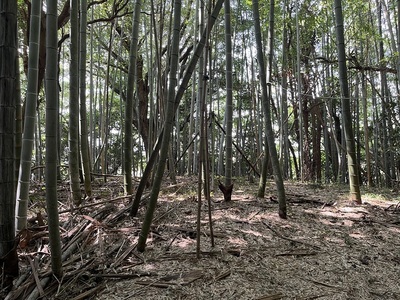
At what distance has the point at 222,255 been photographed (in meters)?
2.10

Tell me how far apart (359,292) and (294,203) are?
1.49 m

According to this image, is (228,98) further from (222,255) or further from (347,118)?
(222,255)

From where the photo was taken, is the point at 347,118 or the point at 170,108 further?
the point at 347,118

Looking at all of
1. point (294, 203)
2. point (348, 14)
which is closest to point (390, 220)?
point (294, 203)

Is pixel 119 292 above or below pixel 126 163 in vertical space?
below

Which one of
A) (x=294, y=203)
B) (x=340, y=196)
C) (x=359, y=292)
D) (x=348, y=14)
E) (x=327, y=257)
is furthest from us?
(x=348, y=14)

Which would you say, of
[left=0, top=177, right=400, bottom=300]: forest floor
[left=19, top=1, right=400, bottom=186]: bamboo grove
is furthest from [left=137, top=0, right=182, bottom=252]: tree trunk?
[left=19, top=1, right=400, bottom=186]: bamboo grove

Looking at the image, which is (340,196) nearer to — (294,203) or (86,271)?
(294,203)

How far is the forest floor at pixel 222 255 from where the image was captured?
1.76 metres

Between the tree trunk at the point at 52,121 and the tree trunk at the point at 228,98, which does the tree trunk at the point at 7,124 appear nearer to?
the tree trunk at the point at 52,121

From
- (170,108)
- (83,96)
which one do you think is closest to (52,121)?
(170,108)

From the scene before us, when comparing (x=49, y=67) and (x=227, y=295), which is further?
(x=227, y=295)

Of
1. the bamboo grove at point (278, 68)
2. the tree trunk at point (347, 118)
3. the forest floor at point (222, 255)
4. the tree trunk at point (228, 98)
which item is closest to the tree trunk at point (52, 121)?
the forest floor at point (222, 255)

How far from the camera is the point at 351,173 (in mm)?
3309
